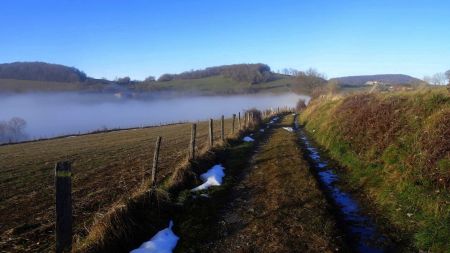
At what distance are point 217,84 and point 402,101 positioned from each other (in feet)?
481

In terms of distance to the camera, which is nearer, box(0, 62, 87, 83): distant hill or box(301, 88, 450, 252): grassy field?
box(301, 88, 450, 252): grassy field

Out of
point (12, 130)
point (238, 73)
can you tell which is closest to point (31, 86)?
point (12, 130)

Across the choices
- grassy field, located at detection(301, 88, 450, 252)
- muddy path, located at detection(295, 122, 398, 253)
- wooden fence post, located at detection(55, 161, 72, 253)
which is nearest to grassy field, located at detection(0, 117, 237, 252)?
wooden fence post, located at detection(55, 161, 72, 253)

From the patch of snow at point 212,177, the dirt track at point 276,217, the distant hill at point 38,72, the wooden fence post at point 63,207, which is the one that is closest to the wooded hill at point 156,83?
the distant hill at point 38,72

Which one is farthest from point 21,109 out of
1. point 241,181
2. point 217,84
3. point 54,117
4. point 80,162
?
point 241,181

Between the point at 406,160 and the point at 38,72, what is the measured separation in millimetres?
179356

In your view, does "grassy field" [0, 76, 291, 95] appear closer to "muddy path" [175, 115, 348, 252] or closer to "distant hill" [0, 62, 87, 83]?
"distant hill" [0, 62, 87, 83]

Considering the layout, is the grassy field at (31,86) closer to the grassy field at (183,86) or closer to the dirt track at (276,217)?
the grassy field at (183,86)

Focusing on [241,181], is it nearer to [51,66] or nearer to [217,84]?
[217,84]

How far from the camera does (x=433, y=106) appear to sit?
15.1 metres

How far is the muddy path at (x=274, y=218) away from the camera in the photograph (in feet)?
28.0

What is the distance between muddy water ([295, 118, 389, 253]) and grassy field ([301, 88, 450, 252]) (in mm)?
522

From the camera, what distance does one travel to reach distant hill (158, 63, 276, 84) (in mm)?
158500

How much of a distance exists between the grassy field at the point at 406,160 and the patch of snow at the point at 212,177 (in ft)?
15.0
